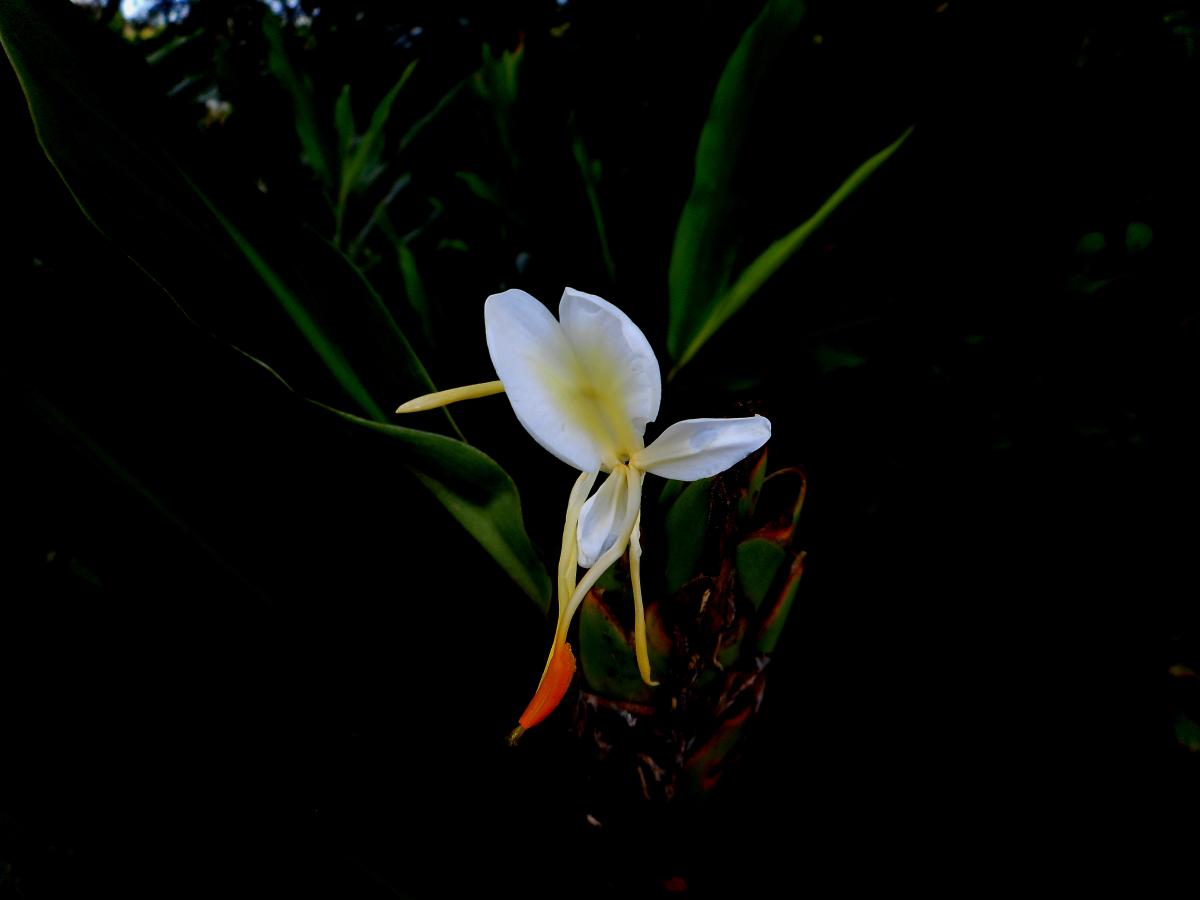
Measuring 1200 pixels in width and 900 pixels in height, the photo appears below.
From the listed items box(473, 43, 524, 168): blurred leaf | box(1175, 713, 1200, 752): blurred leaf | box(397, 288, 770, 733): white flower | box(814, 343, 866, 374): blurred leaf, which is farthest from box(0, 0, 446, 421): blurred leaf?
box(1175, 713, 1200, 752): blurred leaf

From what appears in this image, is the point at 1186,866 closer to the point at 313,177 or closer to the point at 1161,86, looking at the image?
the point at 1161,86

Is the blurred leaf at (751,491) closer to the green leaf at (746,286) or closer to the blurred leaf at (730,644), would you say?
the blurred leaf at (730,644)

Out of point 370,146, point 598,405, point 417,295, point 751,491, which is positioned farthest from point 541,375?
point 370,146

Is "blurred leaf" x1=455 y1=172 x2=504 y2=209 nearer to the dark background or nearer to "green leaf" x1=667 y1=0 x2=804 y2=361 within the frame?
the dark background

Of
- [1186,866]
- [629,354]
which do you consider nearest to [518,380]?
[629,354]

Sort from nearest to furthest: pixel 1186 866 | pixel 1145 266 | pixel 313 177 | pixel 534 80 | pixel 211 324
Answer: pixel 211 324
pixel 1186 866
pixel 1145 266
pixel 534 80
pixel 313 177

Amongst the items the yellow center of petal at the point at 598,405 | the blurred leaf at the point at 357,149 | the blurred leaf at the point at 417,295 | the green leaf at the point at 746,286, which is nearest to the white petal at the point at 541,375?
the yellow center of petal at the point at 598,405
